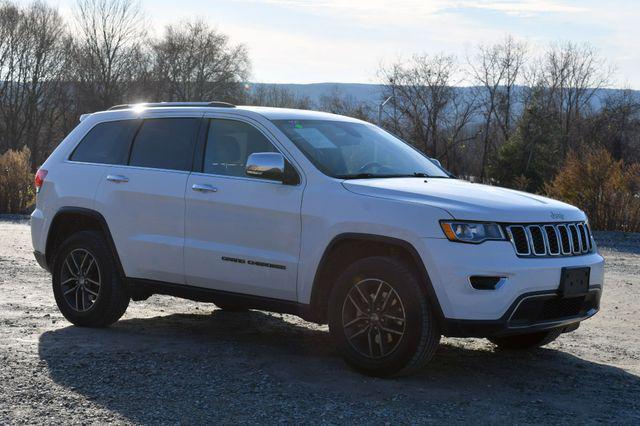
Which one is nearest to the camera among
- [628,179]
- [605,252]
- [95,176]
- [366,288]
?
[366,288]

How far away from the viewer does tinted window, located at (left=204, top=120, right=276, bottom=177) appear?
6762 millimetres

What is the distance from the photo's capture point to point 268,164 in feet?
20.7

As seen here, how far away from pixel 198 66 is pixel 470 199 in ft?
268

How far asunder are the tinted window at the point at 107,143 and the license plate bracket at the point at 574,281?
3730 millimetres

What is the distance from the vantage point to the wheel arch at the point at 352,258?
5.68 meters

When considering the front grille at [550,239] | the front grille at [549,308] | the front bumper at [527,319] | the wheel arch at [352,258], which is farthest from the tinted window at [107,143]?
the front grille at [549,308]

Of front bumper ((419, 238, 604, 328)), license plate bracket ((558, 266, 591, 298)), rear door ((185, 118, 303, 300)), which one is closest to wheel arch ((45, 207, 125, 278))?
rear door ((185, 118, 303, 300))

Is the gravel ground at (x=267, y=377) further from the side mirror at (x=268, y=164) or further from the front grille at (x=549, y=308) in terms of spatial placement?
the side mirror at (x=268, y=164)

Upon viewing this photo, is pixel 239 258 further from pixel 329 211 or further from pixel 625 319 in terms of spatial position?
pixel 625 319

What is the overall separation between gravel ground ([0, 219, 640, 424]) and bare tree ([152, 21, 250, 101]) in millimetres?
75450

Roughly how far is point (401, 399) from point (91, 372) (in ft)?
6.93

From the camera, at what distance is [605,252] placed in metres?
16.7

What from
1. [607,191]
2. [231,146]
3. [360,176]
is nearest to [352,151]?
[360,176]

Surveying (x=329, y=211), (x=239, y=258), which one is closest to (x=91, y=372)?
(x=239, y=258)
